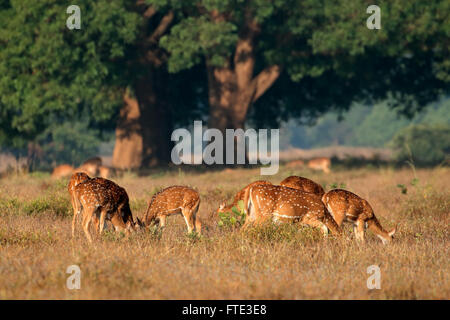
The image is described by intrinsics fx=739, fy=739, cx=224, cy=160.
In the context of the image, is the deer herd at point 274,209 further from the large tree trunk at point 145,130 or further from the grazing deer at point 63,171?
the large tree trunk at point 145,130

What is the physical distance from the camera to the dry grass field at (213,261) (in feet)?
25.9

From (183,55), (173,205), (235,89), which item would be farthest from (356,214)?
(235,89)

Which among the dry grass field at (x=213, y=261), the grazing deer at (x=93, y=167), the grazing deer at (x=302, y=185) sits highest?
the grazing deer at (x=93, y=167)

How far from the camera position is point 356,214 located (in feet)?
38.0

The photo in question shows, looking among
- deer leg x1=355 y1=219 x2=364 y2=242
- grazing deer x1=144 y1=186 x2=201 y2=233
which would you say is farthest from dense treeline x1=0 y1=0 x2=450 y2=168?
deer leg x1=355 y1=219 x2=364 y2=242

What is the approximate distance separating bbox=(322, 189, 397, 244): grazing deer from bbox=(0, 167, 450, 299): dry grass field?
21 centimetres

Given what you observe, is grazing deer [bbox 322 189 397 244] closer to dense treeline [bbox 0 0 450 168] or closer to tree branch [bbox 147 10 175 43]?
dense treeline [bbox 0 0 450 168]

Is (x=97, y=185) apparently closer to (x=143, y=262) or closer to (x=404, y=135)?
Answer: (x=143, y=262)

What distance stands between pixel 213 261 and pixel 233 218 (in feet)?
7.78

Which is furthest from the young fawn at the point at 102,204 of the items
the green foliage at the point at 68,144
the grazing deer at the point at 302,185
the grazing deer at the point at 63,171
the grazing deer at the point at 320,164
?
the green foliage at the point at 68,144

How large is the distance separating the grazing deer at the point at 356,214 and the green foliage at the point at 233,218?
54.9 inches

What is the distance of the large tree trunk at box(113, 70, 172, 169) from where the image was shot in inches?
1166
